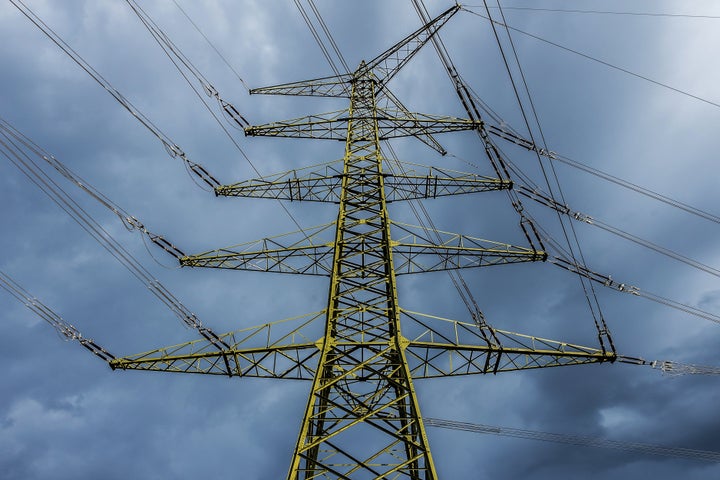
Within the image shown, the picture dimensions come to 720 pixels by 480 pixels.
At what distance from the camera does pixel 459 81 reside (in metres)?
19.3

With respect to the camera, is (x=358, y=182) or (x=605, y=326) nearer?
(x=605, y=326)

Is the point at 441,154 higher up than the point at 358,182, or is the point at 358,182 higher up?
the point at 441,154

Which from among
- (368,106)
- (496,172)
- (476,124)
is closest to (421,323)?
(496,172)

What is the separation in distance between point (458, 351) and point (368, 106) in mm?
12330

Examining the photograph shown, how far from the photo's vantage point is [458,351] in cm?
1327

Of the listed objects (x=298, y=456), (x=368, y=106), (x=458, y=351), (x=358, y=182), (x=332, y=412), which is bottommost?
(x=298, y=456)

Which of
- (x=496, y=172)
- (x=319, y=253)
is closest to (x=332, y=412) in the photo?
(x=319, y=253)

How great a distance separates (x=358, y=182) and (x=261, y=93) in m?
10.2

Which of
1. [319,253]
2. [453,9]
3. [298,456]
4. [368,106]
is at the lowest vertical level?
[298,456]

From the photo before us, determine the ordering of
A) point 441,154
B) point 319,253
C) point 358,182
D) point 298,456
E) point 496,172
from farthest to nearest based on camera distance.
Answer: point 441,154
point 496,172
point 358,182
point 319,253
point 298,456

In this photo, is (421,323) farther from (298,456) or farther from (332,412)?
(298,456)

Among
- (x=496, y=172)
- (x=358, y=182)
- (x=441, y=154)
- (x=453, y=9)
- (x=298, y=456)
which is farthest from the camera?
(x=441, y=154)

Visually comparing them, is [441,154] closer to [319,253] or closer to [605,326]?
[319,253]

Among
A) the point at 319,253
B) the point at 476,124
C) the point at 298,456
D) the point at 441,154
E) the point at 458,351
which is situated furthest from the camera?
the point at 441,154
